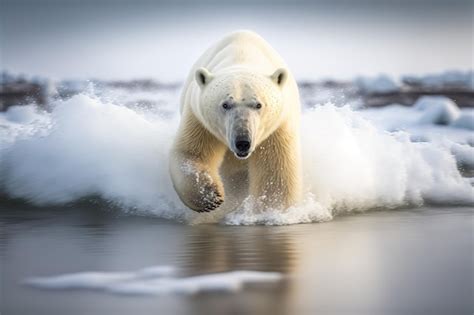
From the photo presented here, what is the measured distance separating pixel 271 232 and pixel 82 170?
2682mm

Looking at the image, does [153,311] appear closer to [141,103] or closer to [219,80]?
[219,80]

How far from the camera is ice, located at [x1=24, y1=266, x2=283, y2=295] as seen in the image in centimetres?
498

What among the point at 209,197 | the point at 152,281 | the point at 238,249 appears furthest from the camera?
the point at 209,197

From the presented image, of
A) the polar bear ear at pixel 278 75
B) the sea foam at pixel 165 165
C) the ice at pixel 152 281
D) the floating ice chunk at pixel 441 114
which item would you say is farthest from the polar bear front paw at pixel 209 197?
the floating ice chunk at pixel 441 114

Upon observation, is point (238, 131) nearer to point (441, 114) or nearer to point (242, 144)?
point (242, 144)

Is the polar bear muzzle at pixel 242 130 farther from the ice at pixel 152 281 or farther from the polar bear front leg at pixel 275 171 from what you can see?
the ice at pixel 152 281

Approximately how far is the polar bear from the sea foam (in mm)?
283

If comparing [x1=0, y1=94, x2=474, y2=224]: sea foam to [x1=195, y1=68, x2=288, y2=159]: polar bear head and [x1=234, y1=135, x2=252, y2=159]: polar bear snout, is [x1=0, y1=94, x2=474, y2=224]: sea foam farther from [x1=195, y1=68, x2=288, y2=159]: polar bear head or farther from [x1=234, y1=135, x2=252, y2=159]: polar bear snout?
[x1=234, y1=135, x2=252, y2=159]: polar bear snout

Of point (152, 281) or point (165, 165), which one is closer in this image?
point (152, 281)

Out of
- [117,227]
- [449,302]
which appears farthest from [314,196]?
[449,302]

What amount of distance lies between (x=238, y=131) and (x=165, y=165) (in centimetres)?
241

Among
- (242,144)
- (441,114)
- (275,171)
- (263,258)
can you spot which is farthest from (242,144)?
(441,114)

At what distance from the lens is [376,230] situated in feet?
22.7

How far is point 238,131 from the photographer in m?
6.43
